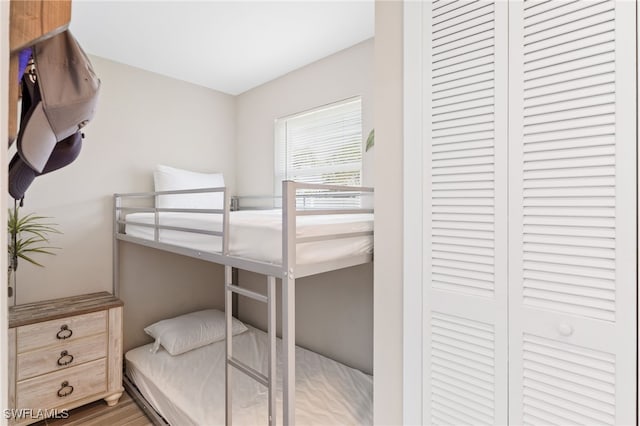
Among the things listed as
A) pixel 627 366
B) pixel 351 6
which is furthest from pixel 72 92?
pixel 351 6

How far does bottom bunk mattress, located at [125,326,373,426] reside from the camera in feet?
5.97

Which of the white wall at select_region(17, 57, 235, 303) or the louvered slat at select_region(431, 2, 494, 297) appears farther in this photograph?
the white wall at select_region(17, 57, 235, 303)

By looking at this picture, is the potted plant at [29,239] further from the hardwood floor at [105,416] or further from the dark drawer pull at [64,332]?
the hardwood floor at [105,416]

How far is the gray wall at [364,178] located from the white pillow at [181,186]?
50 centimetres

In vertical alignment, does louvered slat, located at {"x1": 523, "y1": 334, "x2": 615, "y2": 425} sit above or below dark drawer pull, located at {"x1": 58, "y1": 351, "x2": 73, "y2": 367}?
above

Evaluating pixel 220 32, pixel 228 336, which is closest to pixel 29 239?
pixel 228 336

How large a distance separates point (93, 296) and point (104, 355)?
1.60 ft

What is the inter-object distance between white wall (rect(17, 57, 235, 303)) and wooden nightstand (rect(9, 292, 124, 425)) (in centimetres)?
21

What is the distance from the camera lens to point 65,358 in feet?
7.04

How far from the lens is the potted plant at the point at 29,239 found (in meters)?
2.12

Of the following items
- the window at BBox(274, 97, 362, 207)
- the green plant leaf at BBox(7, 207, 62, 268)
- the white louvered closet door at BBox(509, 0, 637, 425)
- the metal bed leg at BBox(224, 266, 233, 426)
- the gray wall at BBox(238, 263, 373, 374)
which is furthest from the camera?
the window at BBox(274, 97, 362, 207)

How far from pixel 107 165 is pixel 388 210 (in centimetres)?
249
